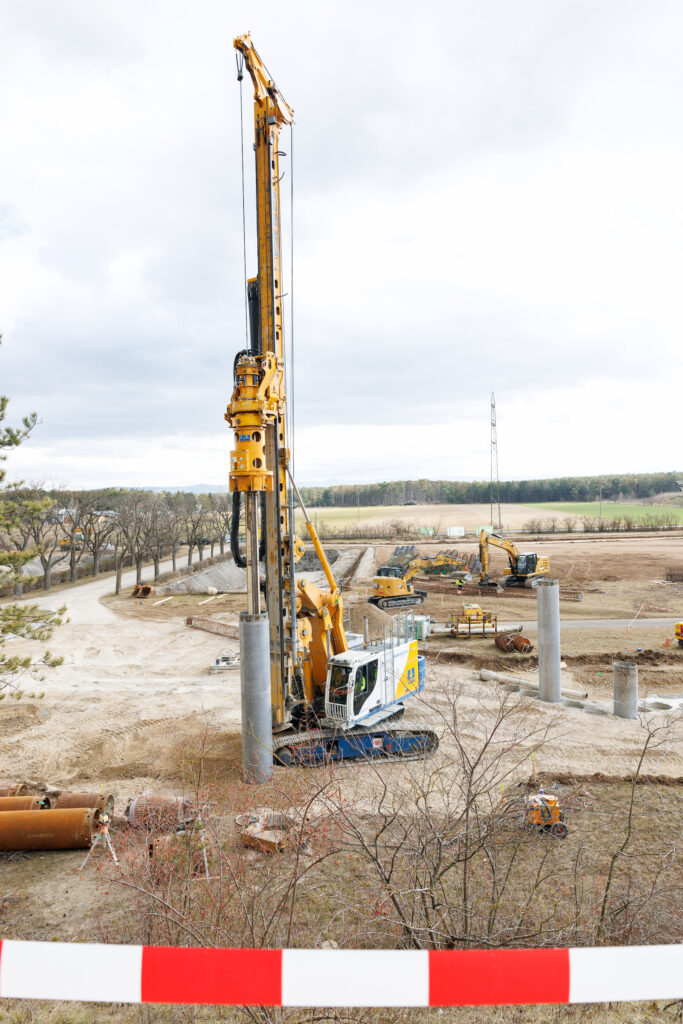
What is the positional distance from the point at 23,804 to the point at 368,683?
7.68 metres

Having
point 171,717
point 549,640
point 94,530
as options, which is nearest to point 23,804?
point 171,717

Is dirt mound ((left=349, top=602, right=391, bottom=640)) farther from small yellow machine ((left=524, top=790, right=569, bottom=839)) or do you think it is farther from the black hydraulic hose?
small yellow machine ((left=524, top=790, right=569, bottom=839))

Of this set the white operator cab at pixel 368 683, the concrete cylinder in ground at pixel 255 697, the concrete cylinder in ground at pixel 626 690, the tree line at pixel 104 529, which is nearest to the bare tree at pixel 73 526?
the tree line at pixel 104 529

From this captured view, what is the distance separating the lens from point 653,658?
24.9 m

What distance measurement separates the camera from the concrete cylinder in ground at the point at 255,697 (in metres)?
12.7

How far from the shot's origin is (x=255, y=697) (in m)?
12.8

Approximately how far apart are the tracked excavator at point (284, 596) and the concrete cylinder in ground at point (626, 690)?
6.62 meters

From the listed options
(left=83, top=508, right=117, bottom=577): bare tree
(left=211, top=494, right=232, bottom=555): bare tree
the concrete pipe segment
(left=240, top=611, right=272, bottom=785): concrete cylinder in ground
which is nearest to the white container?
(left=240, top=611, right=272, bottom=785): concrete cylinder in ground

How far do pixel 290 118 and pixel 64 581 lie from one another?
47.7m

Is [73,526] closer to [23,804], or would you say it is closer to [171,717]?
[171,717]

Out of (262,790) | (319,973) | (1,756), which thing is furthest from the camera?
(1,756)

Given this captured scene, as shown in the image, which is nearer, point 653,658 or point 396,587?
point 653,658

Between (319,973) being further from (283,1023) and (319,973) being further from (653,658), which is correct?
(653,658)

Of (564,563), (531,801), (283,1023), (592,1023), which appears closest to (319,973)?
(283,1023)
